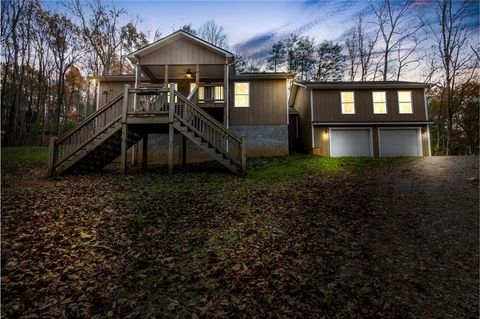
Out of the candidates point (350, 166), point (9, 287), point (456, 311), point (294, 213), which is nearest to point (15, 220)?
point (9, 287)

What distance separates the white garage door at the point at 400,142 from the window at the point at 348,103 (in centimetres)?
256

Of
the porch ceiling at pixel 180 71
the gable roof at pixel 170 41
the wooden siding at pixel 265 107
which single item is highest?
the gable roof at pixel 170 41

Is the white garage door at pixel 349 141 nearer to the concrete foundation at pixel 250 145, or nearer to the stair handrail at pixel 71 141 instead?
the concrete foundation at pixel 250 145

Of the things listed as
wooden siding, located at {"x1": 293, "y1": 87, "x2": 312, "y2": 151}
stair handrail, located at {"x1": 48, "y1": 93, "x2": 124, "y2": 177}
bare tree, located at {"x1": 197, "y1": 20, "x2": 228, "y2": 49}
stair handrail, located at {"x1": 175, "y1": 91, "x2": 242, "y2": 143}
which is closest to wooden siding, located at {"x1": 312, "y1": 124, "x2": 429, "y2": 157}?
wooden siding, located at {"x1": 293, "y1": 87, "x2": 312, "y2": 151}

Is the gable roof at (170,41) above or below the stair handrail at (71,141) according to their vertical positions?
above

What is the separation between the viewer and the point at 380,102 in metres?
18.9

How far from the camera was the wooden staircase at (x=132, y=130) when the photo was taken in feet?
34.2

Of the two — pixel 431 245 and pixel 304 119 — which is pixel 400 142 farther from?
pixel 431 245

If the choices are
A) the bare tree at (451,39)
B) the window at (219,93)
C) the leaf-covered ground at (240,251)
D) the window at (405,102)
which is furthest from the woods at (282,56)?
the leaf-covered ground at (240,251)

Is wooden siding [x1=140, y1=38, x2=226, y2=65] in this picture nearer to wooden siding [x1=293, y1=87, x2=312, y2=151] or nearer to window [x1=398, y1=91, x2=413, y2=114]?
wooden siding [x1=293, y1=87, x2=312, y2=151]

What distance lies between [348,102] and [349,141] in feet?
8.99

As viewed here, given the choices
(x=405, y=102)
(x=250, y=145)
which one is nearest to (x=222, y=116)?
(x=250, y=145)

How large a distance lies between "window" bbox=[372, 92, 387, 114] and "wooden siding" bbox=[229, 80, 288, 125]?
680cm

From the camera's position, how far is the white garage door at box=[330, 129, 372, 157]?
1891 cm
